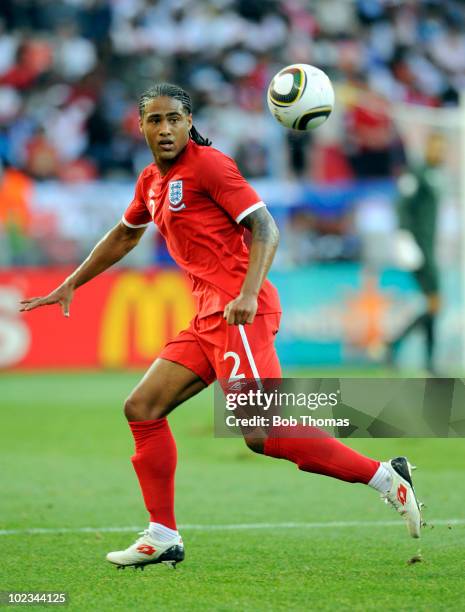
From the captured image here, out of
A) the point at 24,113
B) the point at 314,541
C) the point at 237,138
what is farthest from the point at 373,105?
the point at 314,541

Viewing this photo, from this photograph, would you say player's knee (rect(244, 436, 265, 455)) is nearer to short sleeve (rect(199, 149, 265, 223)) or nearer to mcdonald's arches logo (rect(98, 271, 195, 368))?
short sleeve (rect(199, 149, 265, 223))

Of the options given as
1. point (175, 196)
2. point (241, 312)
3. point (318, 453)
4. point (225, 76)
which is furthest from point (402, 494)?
point (225, 76)

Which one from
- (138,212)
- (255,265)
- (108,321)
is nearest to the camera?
(255,265)

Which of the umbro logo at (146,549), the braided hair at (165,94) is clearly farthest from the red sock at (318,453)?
the braided hair at (165,94)

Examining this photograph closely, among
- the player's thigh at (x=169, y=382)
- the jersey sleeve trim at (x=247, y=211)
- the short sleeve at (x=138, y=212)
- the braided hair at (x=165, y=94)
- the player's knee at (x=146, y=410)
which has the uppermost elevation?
the braided hair at (x=165, y=94)

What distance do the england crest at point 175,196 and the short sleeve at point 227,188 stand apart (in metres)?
0.13

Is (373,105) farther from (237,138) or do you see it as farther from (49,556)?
(49,556)

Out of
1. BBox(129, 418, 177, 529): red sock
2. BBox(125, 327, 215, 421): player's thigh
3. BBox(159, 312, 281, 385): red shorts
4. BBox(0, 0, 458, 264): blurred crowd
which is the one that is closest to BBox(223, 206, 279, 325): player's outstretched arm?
BBox(159, 312, 281, 385): red shorts

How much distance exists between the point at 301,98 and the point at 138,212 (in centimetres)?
102

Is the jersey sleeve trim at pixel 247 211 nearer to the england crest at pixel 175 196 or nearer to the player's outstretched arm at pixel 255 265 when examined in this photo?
the player's outstretched arm at pixel 255 265

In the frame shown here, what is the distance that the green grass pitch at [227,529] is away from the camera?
16.5 ft

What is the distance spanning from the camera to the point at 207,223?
5.62m

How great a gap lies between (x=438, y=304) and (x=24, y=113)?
9.68m

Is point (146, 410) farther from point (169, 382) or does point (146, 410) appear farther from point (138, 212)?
point (138, 212)
